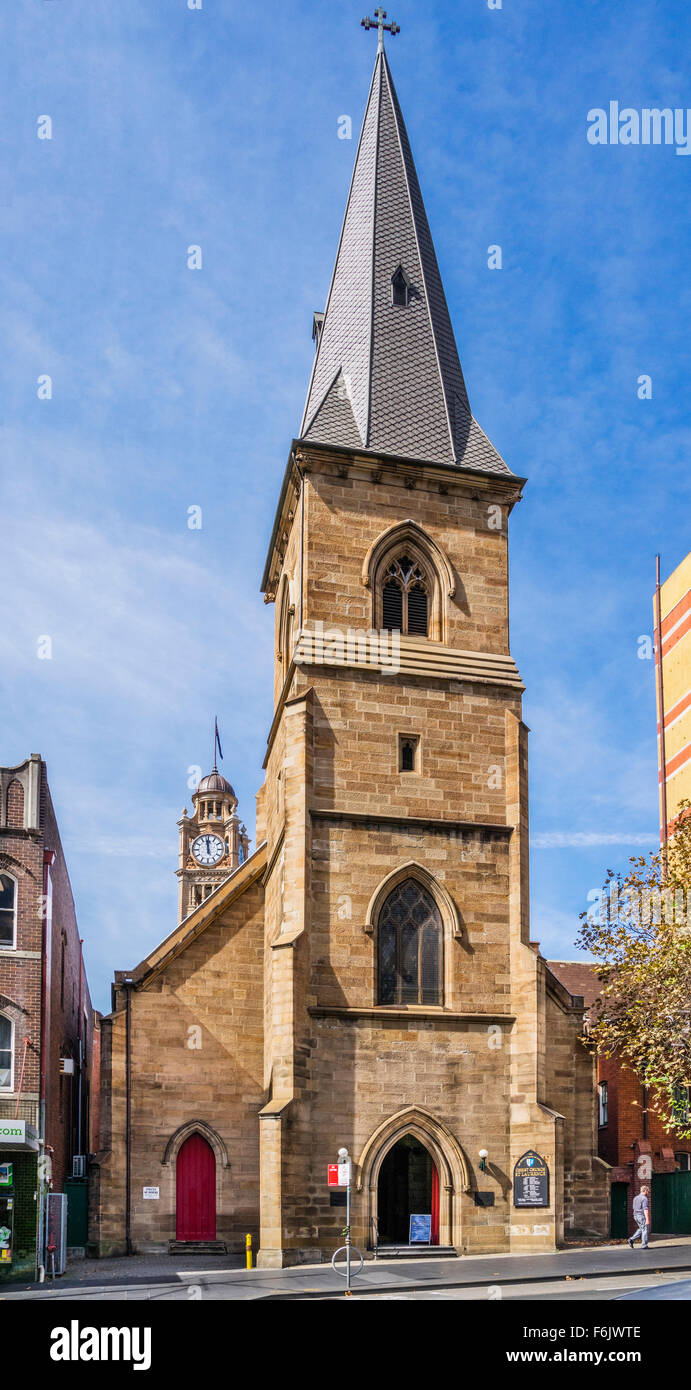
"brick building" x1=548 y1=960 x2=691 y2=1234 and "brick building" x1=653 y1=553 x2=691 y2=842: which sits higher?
"brick building" x1=653 y1=553 x2=691 y2=842

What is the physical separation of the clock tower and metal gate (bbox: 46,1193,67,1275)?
75.1m

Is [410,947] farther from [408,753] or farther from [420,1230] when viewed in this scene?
[420,1230]

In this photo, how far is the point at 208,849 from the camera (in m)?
108

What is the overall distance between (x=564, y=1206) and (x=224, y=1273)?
865 centimetres

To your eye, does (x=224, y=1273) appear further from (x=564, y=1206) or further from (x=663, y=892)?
(x=663, y=892)

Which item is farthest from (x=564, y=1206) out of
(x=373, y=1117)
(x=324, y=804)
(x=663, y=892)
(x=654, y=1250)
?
(x=324, y=804)

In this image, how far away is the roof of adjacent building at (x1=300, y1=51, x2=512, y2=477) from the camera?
3544 cm

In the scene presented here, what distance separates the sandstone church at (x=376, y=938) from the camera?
98.3ft

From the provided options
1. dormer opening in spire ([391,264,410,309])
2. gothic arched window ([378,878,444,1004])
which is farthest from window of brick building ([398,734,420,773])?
dormer opening in spire ([391,264,410,309])

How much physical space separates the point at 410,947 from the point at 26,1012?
8496 mm

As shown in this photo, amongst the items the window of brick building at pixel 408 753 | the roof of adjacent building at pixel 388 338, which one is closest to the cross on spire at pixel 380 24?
the roof of adjacent building at pixel 388 338

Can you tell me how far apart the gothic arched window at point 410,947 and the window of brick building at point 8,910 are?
796 cm

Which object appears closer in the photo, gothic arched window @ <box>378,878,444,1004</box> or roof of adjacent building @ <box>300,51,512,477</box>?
gothic arched window @ <box>378,878,444,1004</box>

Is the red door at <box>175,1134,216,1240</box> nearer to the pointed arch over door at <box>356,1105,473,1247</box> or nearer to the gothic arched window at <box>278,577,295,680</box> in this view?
the pointed arch over door at <box>356,1105,473,1247</box>
